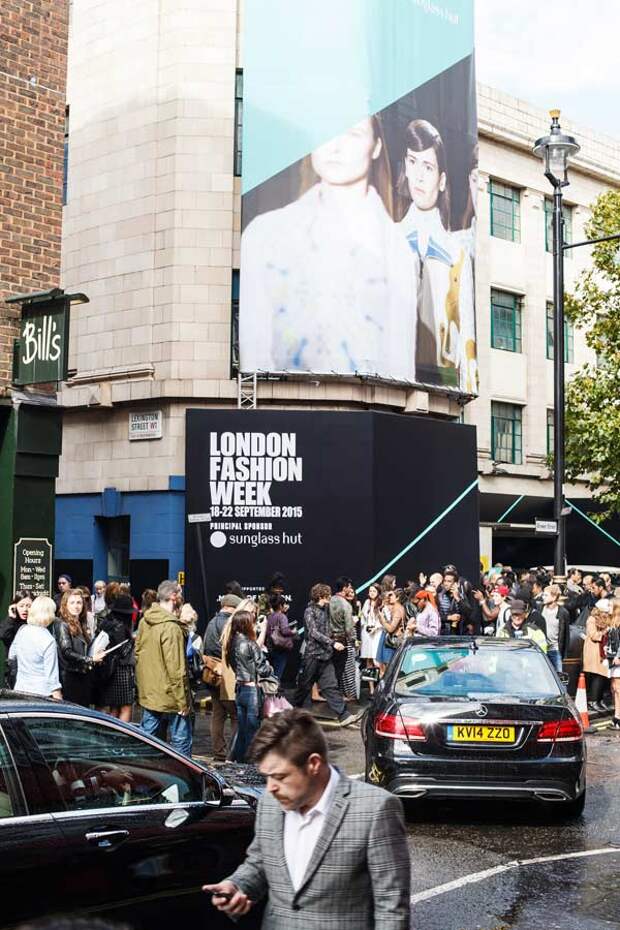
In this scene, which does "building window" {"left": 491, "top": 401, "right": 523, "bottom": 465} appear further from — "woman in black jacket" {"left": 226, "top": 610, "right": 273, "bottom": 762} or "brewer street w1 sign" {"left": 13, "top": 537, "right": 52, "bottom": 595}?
"woman in black jacket" {"left": 226, "top": 610, "right": 273, "bottom": 762}

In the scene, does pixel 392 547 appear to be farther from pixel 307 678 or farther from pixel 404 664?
pixel 404 664

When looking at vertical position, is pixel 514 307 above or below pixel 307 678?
above

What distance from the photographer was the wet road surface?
6.64 m

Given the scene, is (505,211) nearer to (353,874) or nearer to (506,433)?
(506,433)

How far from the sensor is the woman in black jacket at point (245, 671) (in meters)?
10.7

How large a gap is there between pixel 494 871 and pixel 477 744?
3.83 feet

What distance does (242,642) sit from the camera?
10703 millimetres

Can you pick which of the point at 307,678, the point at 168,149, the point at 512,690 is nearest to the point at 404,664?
the point at 512,690

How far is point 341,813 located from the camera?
11.1 feet

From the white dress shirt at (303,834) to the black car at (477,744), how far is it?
5.24 meters

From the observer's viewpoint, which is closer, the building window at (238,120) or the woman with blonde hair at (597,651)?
the woman with blonde hair at (597,651)

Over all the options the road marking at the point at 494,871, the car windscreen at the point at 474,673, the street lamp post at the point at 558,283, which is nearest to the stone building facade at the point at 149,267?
the street lamp post at the point at 558,283

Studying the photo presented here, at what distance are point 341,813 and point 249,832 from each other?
2359mm

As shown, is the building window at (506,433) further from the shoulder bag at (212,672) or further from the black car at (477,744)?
the black car at (477,744)
